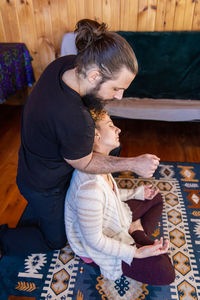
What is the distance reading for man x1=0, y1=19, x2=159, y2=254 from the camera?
3.11 ft

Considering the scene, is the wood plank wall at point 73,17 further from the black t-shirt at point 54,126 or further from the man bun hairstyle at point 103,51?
the man bun hairstyle at point 103,51

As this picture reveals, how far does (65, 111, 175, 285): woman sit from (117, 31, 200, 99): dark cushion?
1.52 m

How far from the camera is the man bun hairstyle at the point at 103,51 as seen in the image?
3.01 ft

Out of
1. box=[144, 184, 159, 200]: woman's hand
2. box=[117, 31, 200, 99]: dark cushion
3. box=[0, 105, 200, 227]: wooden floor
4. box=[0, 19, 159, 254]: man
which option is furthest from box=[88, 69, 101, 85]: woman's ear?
box=[117, 31, 200, 99]: dark cushion

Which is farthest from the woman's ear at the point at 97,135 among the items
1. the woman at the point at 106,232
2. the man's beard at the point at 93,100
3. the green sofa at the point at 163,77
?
the green sofa at the point at 163,77

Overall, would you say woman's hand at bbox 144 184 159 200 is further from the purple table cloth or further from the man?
the purple table cloth

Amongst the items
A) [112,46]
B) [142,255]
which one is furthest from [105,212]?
[112,46]

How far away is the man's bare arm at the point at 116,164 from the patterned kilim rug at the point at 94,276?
607 millimetres

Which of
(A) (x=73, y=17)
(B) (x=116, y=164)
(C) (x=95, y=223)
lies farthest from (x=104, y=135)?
(A) (x=73, y=17)

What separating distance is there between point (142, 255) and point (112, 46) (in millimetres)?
920

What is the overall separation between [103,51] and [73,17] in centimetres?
210

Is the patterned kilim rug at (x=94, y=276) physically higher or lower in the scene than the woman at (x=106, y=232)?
lower

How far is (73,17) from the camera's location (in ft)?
8.99

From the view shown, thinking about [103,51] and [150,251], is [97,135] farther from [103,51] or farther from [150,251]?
[150,251]
